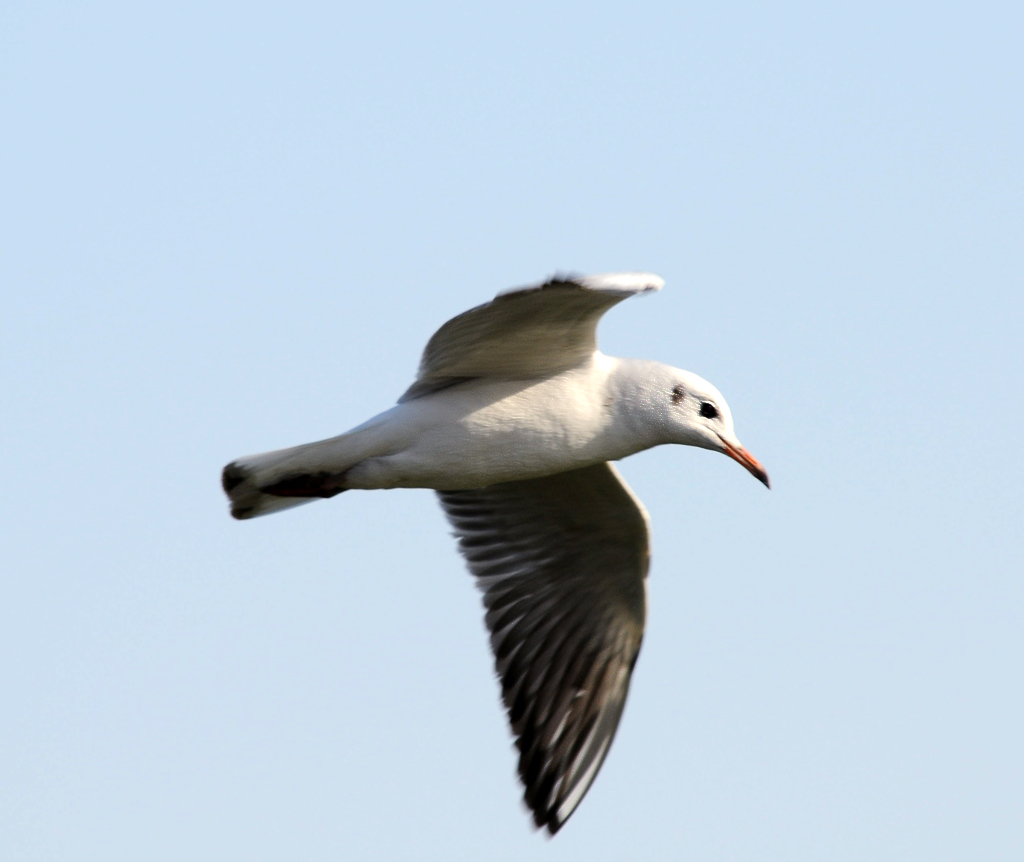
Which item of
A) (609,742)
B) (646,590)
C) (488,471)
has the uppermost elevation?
(488,471)

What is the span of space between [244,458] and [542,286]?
2.44m

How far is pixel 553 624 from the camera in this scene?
9867 millimetres

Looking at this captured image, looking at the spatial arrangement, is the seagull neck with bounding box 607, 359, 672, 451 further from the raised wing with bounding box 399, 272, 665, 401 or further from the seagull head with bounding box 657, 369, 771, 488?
the raised wing with bounding box 399, 272, 665, 401

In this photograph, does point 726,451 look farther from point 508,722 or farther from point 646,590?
point 508,722

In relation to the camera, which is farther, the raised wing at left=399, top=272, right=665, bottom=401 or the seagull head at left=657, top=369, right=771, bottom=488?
the seagull head at left=657, top=369, right=771, bottom=488

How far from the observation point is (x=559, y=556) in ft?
32.2

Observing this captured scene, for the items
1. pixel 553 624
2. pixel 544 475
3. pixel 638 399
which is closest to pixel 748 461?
pixel 638 399

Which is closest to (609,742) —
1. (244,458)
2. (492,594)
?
(492,594)

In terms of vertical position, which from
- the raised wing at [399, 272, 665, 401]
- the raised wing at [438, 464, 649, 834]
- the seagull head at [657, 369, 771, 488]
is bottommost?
the raised wing at [438, 464, 649, 834]

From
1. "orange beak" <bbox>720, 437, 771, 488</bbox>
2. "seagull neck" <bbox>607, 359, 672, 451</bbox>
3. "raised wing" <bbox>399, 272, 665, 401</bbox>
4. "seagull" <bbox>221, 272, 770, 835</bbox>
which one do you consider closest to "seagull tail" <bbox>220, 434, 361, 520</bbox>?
"seagull" <bbox>221, 272, 770, 835</bbox>

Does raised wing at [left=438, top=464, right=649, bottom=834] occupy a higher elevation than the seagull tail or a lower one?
lower

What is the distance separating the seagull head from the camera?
27.1ft

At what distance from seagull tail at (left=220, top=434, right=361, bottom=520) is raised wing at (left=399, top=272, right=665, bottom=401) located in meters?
0.51

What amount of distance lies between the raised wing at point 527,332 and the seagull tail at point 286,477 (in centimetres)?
51
